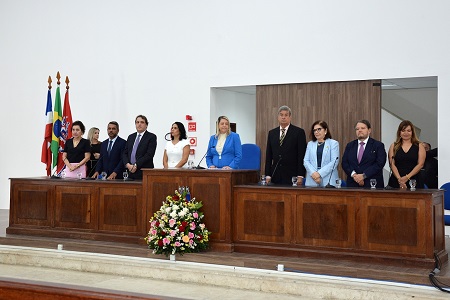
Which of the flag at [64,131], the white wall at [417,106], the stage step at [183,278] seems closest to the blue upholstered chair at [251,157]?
the stage step at [183,278]

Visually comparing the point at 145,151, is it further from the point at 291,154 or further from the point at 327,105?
the point at 327,105

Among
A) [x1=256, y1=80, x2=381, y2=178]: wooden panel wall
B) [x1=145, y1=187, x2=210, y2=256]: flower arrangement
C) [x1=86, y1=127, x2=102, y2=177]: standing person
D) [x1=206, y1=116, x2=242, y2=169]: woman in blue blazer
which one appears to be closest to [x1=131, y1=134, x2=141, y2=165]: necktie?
[x1=86, y1=127, x2=102, y2=177]: standing person

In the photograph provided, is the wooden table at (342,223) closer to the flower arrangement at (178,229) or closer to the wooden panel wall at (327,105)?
the flower arrangement at (178,229)

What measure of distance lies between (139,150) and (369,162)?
2461 millimetres

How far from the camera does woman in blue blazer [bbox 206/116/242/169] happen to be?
5.80 meters

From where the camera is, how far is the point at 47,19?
32.0ft

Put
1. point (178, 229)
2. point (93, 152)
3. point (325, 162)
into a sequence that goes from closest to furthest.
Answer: point (178, 229) < point (325, 162) < point (93, 152)

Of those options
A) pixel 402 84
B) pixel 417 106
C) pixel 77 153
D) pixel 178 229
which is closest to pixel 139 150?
pixel 77 153

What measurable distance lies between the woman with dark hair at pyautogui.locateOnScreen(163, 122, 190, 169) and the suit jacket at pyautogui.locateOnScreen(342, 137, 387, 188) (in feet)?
5.67

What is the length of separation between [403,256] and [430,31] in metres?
3.38

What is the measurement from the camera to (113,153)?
6.57 m

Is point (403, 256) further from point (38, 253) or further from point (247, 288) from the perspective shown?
point (38, 253)

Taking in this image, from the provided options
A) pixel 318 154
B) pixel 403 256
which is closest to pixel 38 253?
pixel 318 154

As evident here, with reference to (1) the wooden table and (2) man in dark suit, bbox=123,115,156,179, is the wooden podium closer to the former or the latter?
(1) the wooden table
